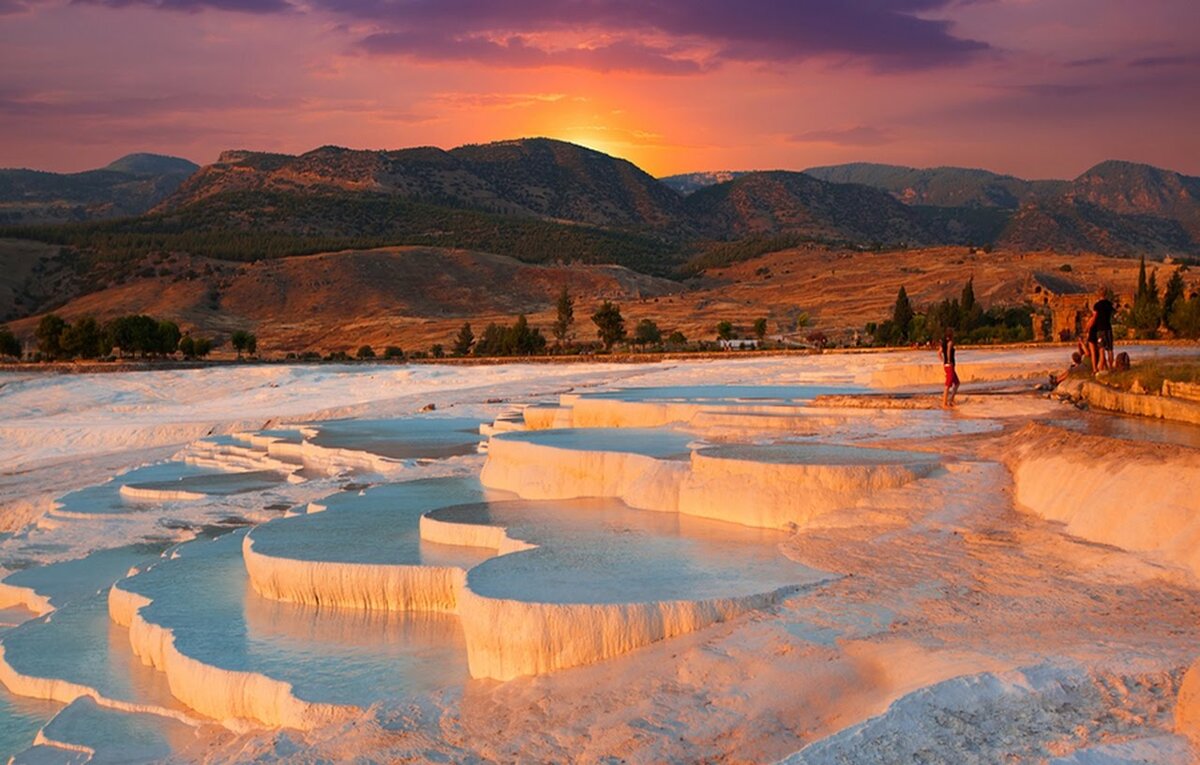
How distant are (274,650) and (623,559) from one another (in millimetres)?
2559

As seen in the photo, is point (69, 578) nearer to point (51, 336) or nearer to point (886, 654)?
point (886, 654)

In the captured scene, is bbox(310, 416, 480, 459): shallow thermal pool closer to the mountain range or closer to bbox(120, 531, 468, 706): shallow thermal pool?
bbox(120, 531, 468, 706): shallow thermal pool

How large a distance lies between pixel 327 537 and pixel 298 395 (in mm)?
25209

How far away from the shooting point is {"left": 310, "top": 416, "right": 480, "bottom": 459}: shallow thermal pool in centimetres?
1809

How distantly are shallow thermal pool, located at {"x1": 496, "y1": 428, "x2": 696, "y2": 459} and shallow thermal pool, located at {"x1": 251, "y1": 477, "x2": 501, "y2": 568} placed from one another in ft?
2.90

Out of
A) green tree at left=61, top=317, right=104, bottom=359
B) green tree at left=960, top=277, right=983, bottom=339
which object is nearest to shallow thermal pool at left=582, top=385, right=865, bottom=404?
green tree at left=960, top=277, right=983, bottom=339

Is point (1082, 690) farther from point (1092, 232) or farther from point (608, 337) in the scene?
point (1092, 232)

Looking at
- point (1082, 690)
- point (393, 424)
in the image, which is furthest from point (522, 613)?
point (393, 424)

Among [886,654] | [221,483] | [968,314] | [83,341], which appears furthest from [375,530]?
[83,341]

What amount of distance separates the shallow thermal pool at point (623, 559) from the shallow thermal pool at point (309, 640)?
68 centimetres

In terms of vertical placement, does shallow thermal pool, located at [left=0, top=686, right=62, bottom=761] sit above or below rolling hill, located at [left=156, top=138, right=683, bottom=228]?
below

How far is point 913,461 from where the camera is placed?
10.5 meters

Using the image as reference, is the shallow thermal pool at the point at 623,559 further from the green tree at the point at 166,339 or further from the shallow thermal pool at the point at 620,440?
the green tree at the point at 166,339

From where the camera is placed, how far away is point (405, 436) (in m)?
20.7
